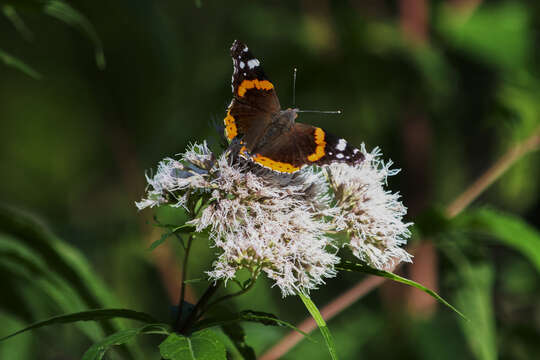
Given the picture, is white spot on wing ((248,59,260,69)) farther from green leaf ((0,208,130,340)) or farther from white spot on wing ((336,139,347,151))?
green leaf ((0,208,130,340))

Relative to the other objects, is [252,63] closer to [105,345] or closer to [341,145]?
[341,145]

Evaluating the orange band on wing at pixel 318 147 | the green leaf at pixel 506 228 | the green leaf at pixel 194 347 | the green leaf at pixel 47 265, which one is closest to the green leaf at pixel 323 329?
the green leaf at pixel 194 347

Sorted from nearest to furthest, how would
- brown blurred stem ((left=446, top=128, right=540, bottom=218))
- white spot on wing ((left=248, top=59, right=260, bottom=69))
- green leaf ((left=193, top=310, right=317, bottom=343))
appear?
green leaf ((left=193, top=310, right=317, bottom=343)) → white spot on wing ((left=248, top=59, right=260, bottom=69)) → brown blurred stem ((left=446, top=128, right=540, bottom=218))

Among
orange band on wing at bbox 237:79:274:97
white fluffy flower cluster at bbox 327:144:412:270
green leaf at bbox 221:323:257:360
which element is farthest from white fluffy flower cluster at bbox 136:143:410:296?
orange band on wing at bbox 237:79:274:97

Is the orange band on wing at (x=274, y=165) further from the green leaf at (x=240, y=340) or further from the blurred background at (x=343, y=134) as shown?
the blurred background at (x=343, y=134)

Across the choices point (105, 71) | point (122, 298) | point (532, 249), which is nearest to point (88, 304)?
A: point (532, 249)

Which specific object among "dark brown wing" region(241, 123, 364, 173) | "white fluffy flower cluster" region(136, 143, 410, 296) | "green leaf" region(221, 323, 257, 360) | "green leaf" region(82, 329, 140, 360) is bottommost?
"green leaf" region(82, 329, 140, 360)

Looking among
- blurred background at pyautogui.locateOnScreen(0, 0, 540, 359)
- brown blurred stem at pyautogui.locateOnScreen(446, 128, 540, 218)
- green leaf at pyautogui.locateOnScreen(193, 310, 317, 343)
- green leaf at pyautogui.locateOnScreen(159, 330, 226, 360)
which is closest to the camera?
green leaf at pyautogui.locateOnScreen(159, 330, 226, 360)
